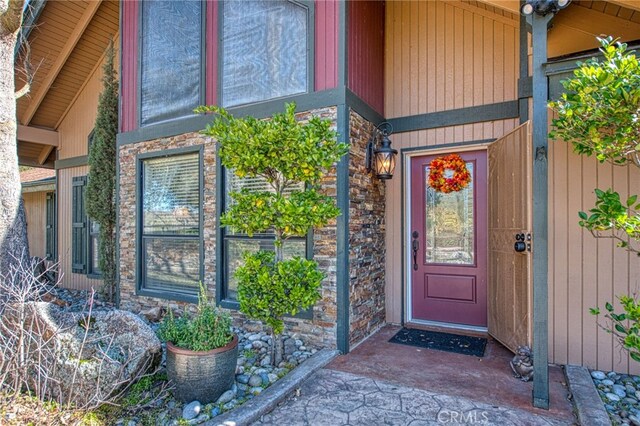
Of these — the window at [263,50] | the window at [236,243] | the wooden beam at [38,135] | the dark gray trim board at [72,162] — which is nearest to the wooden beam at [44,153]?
the wooden beam at [38,135]

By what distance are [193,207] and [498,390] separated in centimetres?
371

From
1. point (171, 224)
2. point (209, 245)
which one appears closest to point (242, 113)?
point (209, 245)

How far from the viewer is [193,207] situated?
4.59 meters

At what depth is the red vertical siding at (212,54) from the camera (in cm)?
445

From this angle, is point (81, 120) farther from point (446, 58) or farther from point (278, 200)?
point (446, 58)

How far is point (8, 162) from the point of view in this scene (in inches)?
164

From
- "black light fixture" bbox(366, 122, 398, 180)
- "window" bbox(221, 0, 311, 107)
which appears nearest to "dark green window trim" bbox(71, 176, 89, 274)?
"window" bbox(221, 0, 311, 107)

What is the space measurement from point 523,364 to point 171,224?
13.6 feet

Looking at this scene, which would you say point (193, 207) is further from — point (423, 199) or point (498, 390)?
point (498, 390)

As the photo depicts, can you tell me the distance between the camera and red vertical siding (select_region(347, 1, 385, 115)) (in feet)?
12.4

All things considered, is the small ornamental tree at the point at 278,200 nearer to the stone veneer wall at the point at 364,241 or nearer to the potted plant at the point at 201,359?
the potted plant at the point at 201,359

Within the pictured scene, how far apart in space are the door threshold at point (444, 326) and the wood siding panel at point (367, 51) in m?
2.60

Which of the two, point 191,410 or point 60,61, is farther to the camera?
point 60,61

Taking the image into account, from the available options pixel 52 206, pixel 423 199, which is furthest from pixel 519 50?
pixel 52 206
